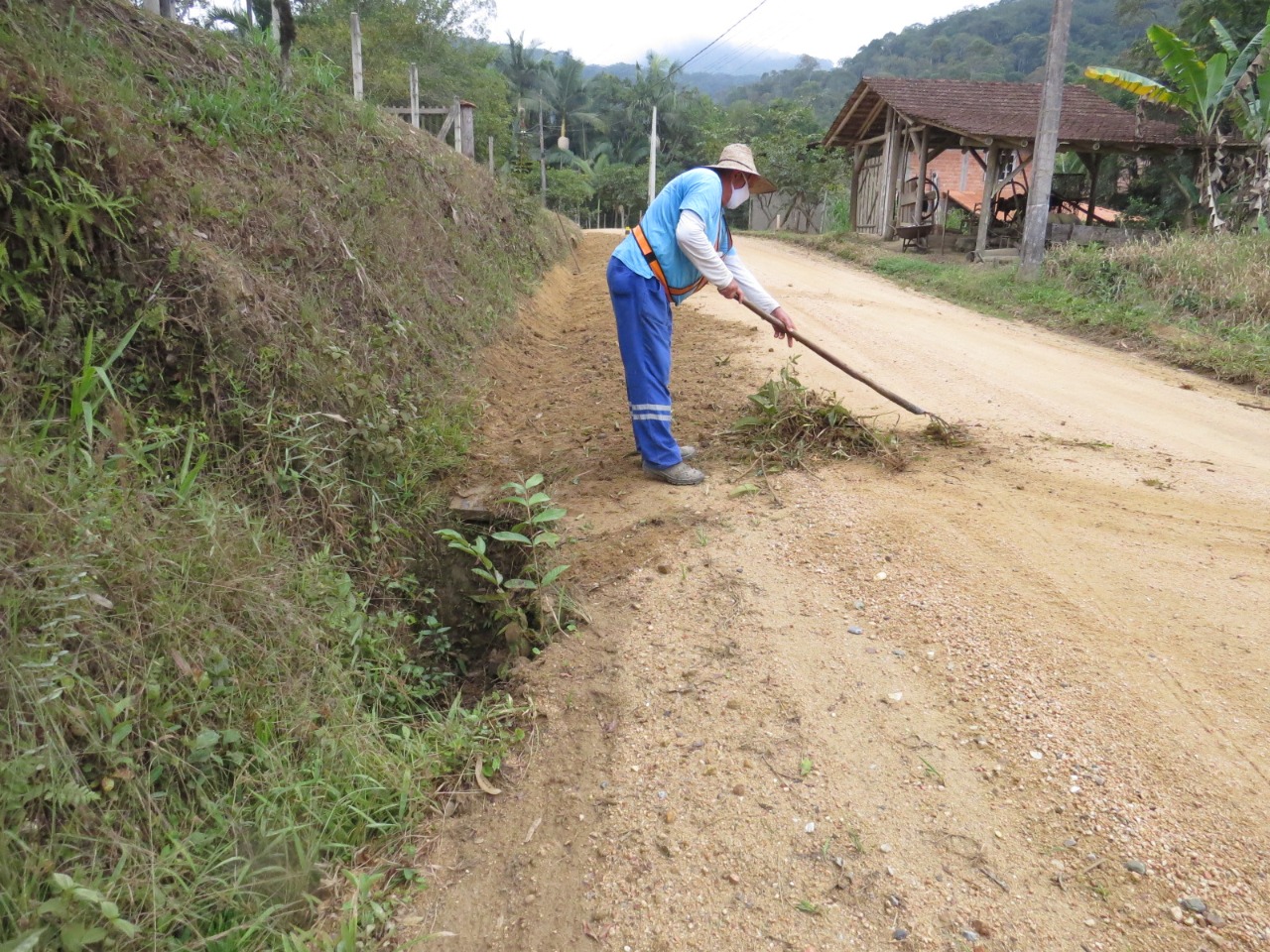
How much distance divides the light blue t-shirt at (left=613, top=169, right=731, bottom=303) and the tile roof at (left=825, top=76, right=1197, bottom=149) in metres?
14.0

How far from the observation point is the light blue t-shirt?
14.2 feet

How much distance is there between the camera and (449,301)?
6844 millimetres

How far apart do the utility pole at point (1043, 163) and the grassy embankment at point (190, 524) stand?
402 inches

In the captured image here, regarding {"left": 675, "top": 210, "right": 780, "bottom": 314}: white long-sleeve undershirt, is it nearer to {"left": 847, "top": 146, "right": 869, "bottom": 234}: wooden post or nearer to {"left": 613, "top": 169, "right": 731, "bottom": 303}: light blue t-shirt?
{"left": 613, "top": 169, "right": 731, "bottom": 303}: light blue t-shirt

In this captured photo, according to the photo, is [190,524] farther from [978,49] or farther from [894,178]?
[978,49]

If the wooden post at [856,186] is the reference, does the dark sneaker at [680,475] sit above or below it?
below

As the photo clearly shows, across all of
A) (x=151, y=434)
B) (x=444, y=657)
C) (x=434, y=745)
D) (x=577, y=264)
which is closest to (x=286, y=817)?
(x=434, y=745)

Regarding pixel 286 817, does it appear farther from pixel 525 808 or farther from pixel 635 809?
pixel 635 809

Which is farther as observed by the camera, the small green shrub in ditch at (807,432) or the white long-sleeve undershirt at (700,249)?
the small green shrub in ditch at (807,432)

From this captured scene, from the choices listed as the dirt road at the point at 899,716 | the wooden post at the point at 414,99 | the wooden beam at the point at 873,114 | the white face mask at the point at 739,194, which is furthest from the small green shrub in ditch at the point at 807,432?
the wooden beam at the point at 873,114

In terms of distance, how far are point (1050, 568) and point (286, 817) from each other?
3.02m

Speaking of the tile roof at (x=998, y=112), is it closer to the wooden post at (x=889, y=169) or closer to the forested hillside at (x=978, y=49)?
the wooden post at (x=889, y=169)

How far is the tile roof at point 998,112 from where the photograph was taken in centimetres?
1617

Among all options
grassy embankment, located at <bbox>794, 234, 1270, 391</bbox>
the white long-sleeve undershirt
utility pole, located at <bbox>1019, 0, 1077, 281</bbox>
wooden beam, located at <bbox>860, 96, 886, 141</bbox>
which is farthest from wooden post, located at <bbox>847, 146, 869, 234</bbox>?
the white long-sleeve undershirt
